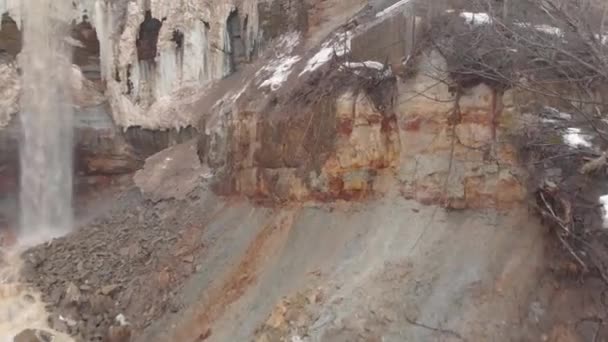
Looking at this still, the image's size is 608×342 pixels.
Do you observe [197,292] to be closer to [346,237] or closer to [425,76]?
[346,237]

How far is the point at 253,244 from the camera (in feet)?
37.1

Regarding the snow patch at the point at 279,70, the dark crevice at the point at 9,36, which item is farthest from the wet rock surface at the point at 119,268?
the dark crevice at the point at 9,36

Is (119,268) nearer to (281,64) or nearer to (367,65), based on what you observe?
(281,64)

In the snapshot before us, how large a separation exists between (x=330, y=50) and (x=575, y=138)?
5.25 metres

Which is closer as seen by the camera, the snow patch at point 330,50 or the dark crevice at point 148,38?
the snow patch at point 330,50

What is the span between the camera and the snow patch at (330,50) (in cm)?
1189

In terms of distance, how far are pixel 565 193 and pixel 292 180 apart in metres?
4.75

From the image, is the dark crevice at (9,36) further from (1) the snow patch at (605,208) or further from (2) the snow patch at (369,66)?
(1) the snow patch at (605,208)

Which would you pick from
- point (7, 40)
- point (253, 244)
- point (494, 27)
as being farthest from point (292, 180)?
point (7, 40)

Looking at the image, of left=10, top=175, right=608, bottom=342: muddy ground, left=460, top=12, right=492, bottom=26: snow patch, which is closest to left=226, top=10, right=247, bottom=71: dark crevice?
left=10, top=175, right=608, bottom=342: muddy ground

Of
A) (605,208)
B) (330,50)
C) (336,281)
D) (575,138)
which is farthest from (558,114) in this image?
(330,50)

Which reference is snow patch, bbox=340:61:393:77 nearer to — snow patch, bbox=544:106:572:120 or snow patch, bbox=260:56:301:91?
snow patch, bbox=544:106:572:120

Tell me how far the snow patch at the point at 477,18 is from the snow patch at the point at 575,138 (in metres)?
2.19

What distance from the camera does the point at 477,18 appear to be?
1012 cm
